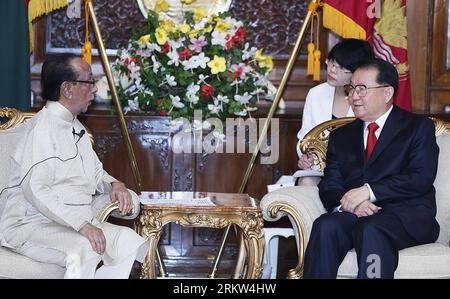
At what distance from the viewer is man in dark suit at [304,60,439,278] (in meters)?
3.52

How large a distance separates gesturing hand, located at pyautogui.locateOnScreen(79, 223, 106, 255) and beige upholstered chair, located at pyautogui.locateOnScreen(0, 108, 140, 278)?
6.7 inches

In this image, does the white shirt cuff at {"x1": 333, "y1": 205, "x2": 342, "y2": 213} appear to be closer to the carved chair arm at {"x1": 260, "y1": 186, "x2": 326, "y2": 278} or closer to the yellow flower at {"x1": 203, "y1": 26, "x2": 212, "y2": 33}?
the carved chair arm at {"x1": 260, "y1": 186, "x2": 326, "y2": 278}

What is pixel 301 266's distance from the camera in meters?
3.71

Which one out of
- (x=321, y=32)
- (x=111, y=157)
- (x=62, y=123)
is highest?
(x=321, y=32)

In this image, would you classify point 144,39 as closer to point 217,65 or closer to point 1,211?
point 217,65

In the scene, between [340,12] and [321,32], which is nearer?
[340,12]

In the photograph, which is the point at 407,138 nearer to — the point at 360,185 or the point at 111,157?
the point at 360,185

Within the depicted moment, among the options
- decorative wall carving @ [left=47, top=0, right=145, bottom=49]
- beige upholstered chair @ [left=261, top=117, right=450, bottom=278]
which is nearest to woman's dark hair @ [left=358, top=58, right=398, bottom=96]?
beige upholstered chair @ [left=261, top=117, right=450, bottom=278]

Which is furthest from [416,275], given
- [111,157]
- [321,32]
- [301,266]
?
[321,32]

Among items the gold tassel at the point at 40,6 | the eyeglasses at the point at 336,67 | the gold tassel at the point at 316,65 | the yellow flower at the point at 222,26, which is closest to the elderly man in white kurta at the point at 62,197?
the yellow flower at the point at 222,26

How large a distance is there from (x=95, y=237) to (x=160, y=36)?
1574 mm

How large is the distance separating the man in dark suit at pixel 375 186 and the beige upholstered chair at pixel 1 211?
919mm

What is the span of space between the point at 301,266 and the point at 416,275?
1.69ft

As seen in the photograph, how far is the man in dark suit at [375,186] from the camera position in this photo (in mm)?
3523
